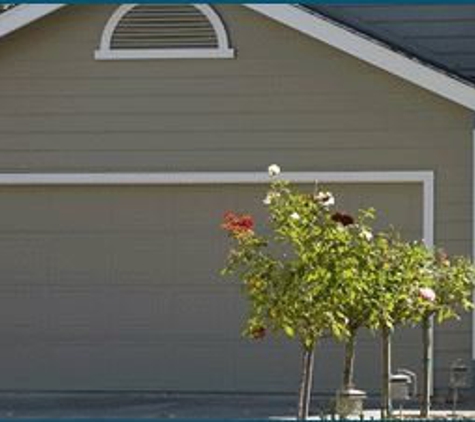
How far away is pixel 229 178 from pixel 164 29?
1.69m

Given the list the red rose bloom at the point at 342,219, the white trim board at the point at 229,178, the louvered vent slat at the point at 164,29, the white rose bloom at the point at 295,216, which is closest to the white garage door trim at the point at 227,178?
the white trim board at the point at 229,178

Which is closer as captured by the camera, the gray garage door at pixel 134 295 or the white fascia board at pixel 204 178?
the white fascia board at pixel 204 178

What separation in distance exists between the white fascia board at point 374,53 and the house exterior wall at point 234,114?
0.65 feet

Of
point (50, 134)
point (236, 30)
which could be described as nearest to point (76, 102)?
point (50, 134)

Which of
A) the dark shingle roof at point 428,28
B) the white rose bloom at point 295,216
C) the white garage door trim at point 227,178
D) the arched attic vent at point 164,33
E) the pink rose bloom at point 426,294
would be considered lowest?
the pink rose bloom at point 426,294

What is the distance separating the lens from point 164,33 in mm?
15695

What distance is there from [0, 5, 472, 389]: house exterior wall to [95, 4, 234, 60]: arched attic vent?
9 cm

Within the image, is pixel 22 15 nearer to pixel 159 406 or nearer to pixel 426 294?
pixel 159 406

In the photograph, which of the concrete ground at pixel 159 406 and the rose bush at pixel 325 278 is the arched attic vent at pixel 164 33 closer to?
the concrete ground at pixel 159 406

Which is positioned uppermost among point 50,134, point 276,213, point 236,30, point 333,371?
point 236,30

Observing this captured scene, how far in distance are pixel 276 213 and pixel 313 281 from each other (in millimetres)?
645

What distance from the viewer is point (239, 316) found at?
618 inches

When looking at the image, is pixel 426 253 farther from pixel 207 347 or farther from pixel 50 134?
pixel 50 134

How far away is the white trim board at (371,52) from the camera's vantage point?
15.1 m
